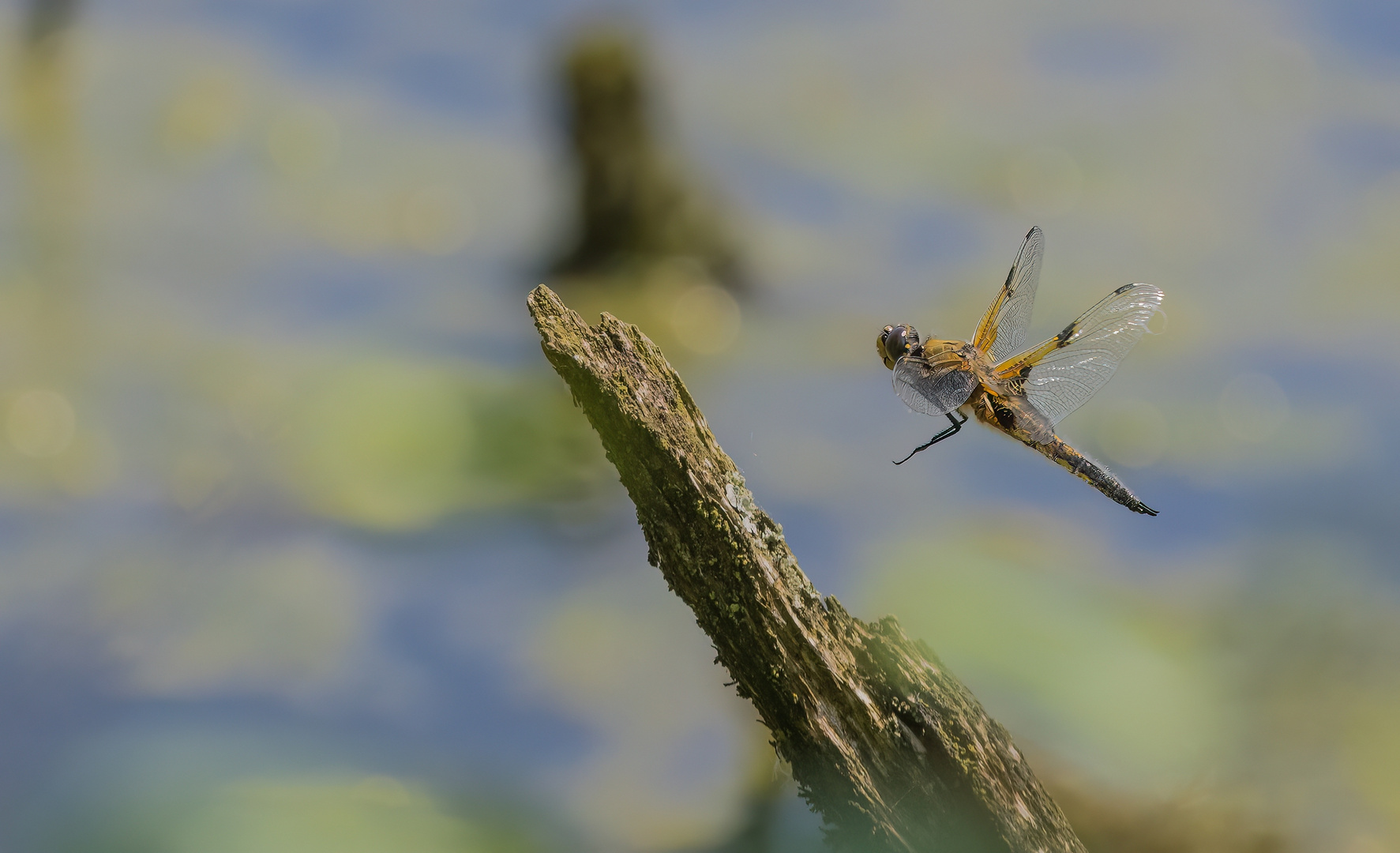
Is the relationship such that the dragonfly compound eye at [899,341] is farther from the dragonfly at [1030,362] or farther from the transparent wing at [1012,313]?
the transparent wing at [1012,313]

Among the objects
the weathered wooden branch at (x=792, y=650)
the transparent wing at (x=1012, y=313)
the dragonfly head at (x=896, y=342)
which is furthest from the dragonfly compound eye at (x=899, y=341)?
the weathered wooden branch at (x=792, y=650)

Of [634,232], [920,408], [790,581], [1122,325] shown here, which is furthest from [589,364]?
[634,232]

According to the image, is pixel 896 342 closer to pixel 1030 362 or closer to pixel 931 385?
pixel 931 385

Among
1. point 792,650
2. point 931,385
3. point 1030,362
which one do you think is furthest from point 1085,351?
point 792,650

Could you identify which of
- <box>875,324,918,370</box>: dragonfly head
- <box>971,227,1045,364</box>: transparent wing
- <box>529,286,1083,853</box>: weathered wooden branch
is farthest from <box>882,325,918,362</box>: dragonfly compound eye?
<box>529,286,1083,853</box>: weathered wooden branch

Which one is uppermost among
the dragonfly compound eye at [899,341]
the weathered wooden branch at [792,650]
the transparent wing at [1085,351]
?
the dragonfly compound eye at [899,341]

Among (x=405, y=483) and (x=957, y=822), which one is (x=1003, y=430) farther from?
(x=405, y=483)
